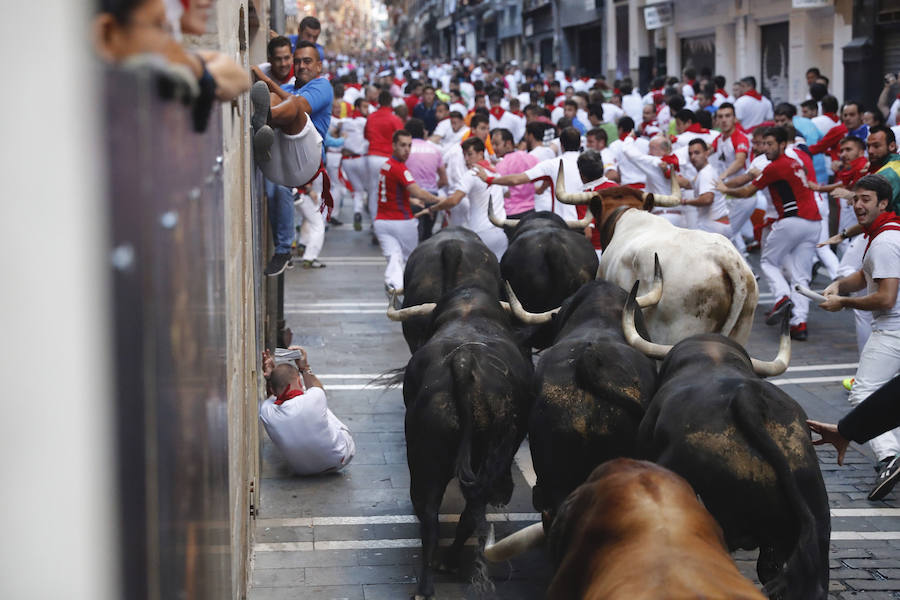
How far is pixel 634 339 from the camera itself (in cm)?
662

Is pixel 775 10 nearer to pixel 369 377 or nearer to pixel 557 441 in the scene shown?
pixel 369 377

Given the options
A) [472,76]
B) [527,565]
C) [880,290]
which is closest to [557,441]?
[527,565]

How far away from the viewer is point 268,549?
6.79 meters

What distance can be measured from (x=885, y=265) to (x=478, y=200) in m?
5.51

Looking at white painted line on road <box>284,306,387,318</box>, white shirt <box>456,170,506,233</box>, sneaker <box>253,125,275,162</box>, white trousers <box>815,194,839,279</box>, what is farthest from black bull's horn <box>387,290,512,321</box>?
white trousers <box>815,194,839,279</box>

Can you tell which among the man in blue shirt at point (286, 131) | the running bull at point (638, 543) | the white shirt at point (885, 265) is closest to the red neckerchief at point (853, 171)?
the white shirt at point (885, 265)

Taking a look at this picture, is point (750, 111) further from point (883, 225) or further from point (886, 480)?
point (886, 480)

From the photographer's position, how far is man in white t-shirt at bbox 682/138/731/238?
41.7 feet

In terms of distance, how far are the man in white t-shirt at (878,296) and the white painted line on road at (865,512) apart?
0.33m

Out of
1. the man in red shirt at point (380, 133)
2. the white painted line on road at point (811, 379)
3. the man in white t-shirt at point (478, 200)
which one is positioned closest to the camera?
the white painted line on road at point (811, 379)

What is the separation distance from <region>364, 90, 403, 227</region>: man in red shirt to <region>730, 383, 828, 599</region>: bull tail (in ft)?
39.2

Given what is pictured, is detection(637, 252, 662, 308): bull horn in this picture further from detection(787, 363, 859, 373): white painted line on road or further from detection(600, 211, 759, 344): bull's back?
detection(787, 363, 859, 373): white painted line on road

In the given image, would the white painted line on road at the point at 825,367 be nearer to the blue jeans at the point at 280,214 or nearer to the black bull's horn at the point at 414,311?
the black bull's horn at the point at 414,311

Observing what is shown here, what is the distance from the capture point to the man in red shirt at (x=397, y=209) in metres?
12.7
